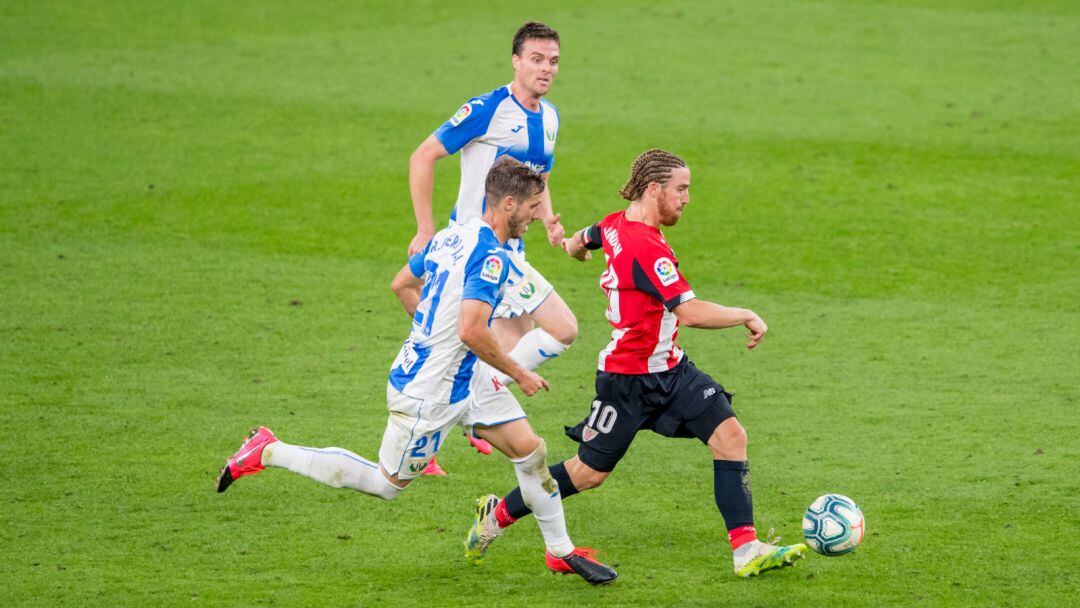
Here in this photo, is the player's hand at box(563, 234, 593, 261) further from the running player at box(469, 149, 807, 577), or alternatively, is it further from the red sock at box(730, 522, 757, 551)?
the red sock at box(730, 522, 757, 551)

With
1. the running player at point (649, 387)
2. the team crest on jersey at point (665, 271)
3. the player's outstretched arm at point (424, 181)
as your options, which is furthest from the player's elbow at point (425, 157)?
the team crest on jersey at point (665, 271)

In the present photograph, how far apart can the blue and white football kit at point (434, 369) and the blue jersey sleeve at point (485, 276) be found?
0.13m

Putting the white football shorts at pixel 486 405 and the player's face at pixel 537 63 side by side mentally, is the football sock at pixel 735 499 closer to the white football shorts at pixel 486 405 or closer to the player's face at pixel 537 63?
the white football shorts at pixel 486 405

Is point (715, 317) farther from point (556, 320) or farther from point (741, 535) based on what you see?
point (556, 320)

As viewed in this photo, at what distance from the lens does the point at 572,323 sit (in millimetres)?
8055

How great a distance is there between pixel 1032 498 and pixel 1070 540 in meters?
0.55

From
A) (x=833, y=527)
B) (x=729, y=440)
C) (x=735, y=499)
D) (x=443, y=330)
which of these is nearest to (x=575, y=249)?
(x=443, y=330)

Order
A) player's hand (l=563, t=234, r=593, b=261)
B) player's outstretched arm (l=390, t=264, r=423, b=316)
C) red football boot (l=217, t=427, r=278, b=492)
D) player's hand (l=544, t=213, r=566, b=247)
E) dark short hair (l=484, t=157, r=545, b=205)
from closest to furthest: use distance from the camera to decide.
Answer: dark short hair (l=484, t=157, r=545, b=205) → red football boot (l=217, t=427, r=278, b=492) → player's hand (l=563, t=234, r=593, b=261) → player's hand (l=544, t=213, r=566, b=247) → player's outstretched arm (l=390, t=264, r=423, b=316)

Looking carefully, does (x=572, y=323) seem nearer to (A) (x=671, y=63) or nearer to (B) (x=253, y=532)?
(B) (x=253, y=532)

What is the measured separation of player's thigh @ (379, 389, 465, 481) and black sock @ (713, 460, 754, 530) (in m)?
1.31

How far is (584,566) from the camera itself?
6.39 m

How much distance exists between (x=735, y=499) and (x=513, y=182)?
6.12 ft

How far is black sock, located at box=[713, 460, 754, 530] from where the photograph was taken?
21.2ft

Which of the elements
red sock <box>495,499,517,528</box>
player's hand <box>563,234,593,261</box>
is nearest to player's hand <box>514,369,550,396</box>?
red sock <box>495,499,517,528</box>
